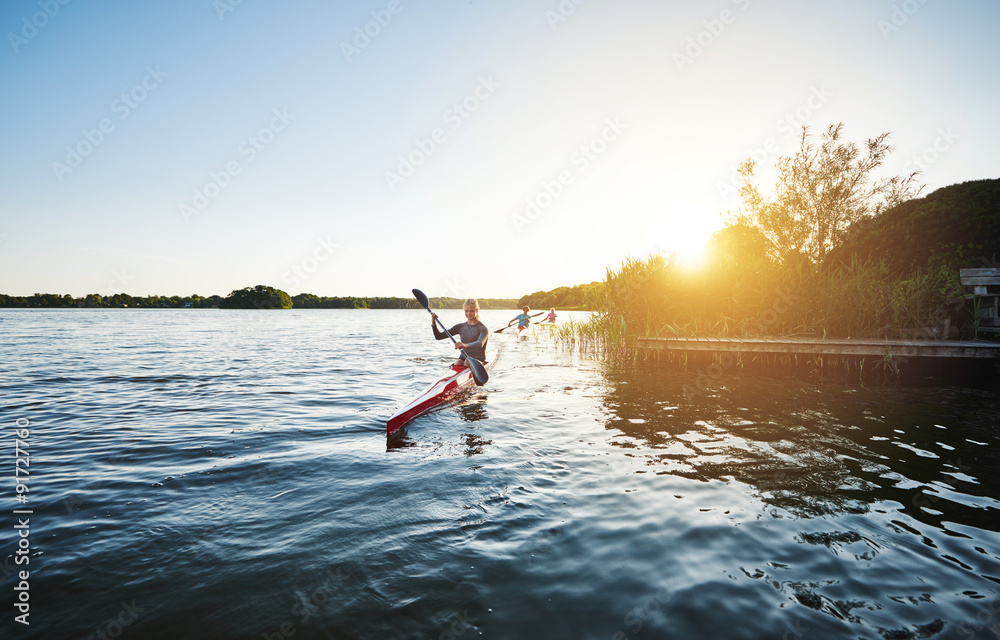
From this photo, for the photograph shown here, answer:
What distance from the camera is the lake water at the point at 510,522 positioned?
2734 mm

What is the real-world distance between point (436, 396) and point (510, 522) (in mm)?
4320

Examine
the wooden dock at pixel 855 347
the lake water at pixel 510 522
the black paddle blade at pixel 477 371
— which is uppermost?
the wooden dock at pixel 855 347

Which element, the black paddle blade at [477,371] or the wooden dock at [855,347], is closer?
the black paddle blade at [477,371]

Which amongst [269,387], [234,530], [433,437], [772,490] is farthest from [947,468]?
[269,387]

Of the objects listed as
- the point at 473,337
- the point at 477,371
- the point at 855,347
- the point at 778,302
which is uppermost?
the point at 778,302

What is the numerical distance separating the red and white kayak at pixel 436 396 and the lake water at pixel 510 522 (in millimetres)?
263

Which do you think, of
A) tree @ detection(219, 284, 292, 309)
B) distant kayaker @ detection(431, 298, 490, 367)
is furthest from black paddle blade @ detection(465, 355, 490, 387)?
tree @ detection(219, 284, 292, 309)

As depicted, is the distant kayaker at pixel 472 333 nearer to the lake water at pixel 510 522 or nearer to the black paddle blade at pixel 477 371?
the black paddle blade at pixel 477 371

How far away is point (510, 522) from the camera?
12.9ft

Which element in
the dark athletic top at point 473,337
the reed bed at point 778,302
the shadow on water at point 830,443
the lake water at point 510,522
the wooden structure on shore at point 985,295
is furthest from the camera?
the reed bed at point 778,302

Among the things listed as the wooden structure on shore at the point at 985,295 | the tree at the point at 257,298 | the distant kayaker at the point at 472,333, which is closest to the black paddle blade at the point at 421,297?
the distant kayaker at the point at 472,333

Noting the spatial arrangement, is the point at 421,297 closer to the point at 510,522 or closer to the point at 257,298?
the point at 510,522

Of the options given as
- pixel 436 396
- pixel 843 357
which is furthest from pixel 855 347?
pixel 436 396

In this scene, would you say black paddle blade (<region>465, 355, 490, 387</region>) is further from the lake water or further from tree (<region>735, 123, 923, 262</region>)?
tree (<region>735, 123, 923, 262</region>)
